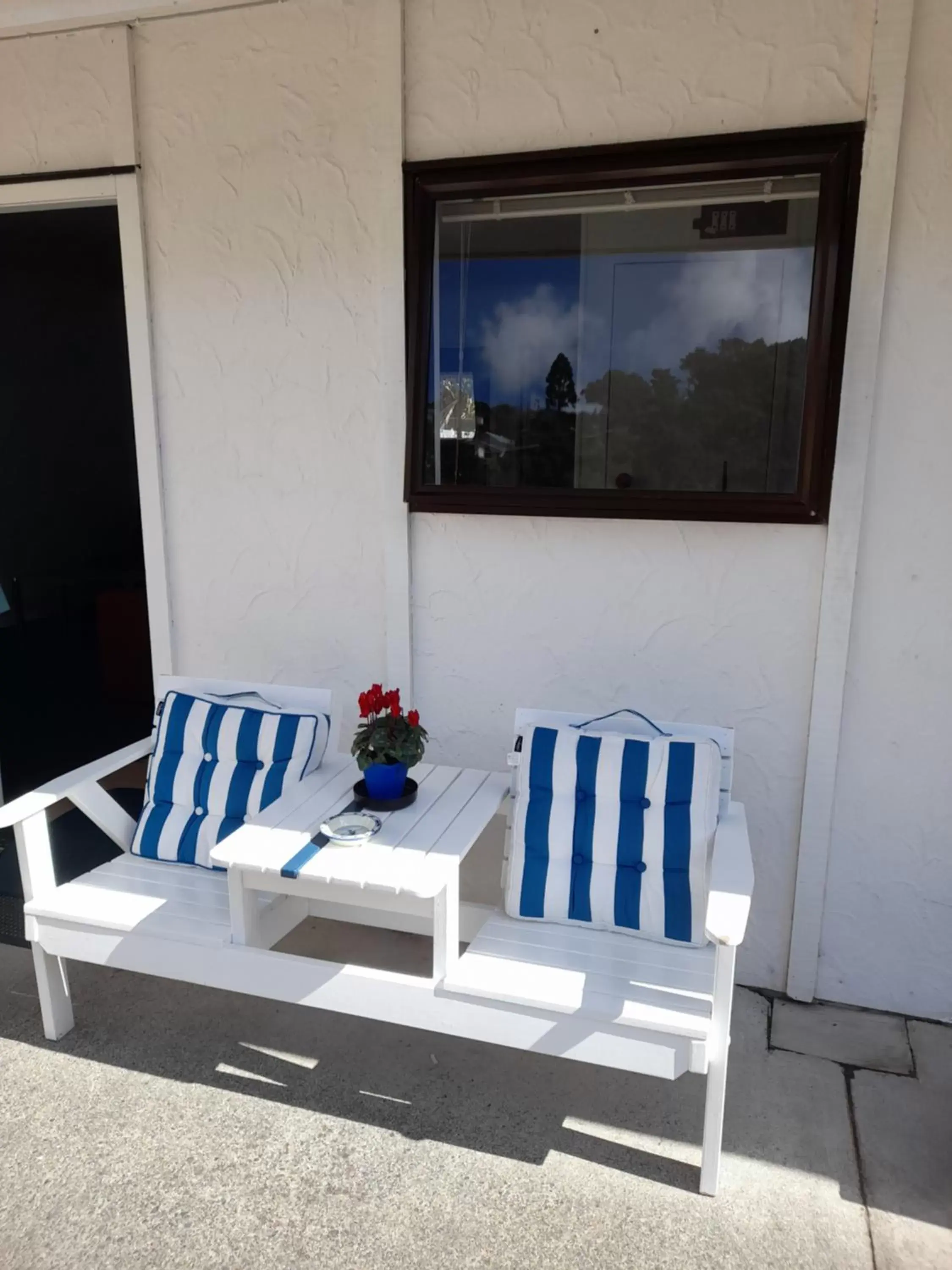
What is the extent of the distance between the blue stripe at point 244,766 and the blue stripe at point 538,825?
844 millimetres

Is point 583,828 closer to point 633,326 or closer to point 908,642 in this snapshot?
point 908,642

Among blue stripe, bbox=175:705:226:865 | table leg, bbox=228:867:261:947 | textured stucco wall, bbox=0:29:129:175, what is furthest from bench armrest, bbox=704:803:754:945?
textured stucco wall, bbox=0:29:129:175

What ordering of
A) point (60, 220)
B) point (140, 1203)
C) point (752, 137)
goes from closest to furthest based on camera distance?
point (140, 1203)
point (752, 137)
point (60, 220)

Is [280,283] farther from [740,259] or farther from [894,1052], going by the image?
[894,1052]

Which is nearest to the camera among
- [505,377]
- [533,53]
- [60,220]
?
[533,53]

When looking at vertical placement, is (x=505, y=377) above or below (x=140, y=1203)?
above

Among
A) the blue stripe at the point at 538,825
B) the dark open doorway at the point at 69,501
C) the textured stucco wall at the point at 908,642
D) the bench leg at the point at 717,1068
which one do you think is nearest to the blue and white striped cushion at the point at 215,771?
the blue stripe at the point at 538,825

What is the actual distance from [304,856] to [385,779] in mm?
352

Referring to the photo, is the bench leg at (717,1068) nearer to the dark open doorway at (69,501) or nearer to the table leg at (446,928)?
the table leg at (446,928)

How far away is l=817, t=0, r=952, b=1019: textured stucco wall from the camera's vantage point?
88.4 inches

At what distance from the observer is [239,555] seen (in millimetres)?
3045

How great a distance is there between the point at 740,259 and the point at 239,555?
1.84 meters

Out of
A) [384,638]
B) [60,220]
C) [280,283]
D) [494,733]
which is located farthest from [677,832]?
[60,220]

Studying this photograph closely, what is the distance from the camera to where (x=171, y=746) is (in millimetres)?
2754
